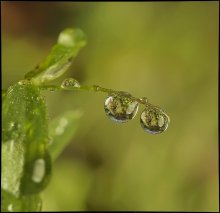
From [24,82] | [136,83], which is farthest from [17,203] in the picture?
[136,83]

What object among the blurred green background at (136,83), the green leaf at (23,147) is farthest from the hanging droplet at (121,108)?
the blurred green background at (136,83)

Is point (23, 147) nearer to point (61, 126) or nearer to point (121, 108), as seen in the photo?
point (121, 108)

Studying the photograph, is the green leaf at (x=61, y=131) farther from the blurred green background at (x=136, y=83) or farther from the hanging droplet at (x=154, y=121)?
the blurred green background at (x=136, y=83)

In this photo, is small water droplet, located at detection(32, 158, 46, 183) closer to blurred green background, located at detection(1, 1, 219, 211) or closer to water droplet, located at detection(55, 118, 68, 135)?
water droplet, located at detection(55, 118, 68, 135)

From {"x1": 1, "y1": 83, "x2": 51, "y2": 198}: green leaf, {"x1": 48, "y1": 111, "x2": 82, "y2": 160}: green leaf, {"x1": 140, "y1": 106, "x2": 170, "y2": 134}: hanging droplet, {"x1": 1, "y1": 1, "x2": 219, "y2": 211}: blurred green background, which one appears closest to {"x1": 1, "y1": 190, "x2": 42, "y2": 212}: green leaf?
{"x1": 1, "y1": 83, "x2": 51, "y2": 198}: green leaf

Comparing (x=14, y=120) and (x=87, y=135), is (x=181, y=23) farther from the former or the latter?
(x=14, y=120)
